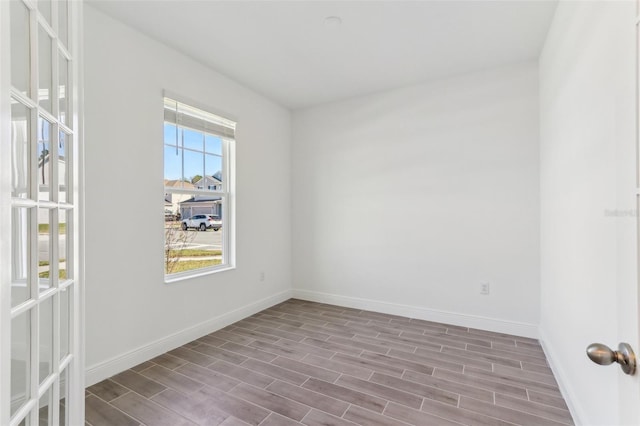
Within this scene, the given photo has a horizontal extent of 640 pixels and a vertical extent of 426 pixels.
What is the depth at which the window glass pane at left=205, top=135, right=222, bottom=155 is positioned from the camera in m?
3.27

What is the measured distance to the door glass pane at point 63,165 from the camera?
4.22 feet

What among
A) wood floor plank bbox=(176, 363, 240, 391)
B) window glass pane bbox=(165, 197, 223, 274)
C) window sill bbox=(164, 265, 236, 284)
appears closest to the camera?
wood floor plank bbox=(176, 363, 240, 391)

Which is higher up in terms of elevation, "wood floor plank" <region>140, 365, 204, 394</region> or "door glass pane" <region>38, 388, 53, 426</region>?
"door glass pane" <region>38, 388, 53, 426</region>

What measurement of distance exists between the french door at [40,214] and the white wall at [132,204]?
0.91 metres

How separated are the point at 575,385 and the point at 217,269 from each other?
3084mm

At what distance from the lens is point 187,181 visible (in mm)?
3057

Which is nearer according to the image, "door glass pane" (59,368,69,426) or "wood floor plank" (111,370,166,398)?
"door glass pane" (59,368,69,426)

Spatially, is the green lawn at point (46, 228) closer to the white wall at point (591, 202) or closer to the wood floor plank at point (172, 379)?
the wood floor plank at point (172, 379)

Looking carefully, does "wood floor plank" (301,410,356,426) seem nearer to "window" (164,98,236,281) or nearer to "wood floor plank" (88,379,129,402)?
"wood floor plank" (88,379,129,402)

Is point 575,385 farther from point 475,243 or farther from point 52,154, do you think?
point 52,154

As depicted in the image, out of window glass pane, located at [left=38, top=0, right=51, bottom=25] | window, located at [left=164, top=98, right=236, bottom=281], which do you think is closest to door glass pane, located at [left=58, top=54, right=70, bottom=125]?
window glass pane, located at [left=38, top=0, right=51, bottom=25]

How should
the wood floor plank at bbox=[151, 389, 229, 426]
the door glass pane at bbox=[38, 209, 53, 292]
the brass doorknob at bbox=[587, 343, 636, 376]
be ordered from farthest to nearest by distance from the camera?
the wood floor plank at bbox=[151, 389, 229, 426]
the door glass pane at bbox=[38, 209, 53, 292]
the brass doorknob at bbox=[587, 343, 636, 376]

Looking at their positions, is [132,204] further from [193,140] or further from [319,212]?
[319,212]

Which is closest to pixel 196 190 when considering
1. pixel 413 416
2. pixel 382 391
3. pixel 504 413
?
pixel 382 391
